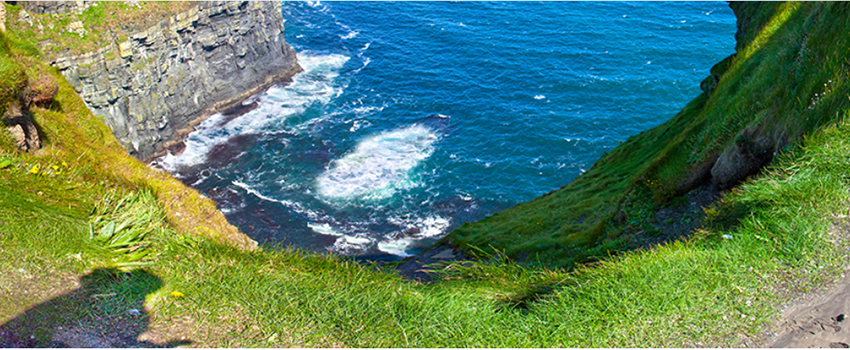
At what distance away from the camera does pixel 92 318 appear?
23.7ft

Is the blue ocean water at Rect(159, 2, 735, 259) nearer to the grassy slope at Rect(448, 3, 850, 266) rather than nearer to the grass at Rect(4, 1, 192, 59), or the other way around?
the grass at Rect(4, 1, 192, 59)

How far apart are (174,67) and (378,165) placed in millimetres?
24651

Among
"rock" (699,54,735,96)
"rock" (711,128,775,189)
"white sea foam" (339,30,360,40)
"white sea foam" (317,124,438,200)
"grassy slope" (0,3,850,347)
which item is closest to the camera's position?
"grassy slope" (0,3,850,347)

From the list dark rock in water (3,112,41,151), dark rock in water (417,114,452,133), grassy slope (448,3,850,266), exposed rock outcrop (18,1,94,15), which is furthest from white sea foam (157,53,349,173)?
dark rock in water (3,112,41,151)

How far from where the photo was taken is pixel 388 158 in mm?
55406

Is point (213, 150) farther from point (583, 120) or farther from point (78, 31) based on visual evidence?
point (583, 120)

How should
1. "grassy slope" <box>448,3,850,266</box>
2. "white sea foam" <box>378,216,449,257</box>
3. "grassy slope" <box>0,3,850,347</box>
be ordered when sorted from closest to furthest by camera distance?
"grassy slope" <box>0,3,850,347</box> → "grassy slope" <box>448,3,850,266</box> → "white sea foam" <box>378,216,449,257</box>

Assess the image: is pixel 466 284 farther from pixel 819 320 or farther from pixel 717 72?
pixel 717 72

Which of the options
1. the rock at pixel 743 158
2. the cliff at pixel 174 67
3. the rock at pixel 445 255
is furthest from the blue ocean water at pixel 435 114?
the rock at pixel 743 158

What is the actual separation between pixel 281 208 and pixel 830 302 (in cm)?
4566

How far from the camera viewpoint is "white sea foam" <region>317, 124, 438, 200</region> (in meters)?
51.5

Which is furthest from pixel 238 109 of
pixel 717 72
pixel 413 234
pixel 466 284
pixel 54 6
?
pixel 466 284

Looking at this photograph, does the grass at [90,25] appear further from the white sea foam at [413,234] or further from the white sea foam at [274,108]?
the white sea foam at [413,234]

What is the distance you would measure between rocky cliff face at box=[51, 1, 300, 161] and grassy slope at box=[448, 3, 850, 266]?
40.8m
